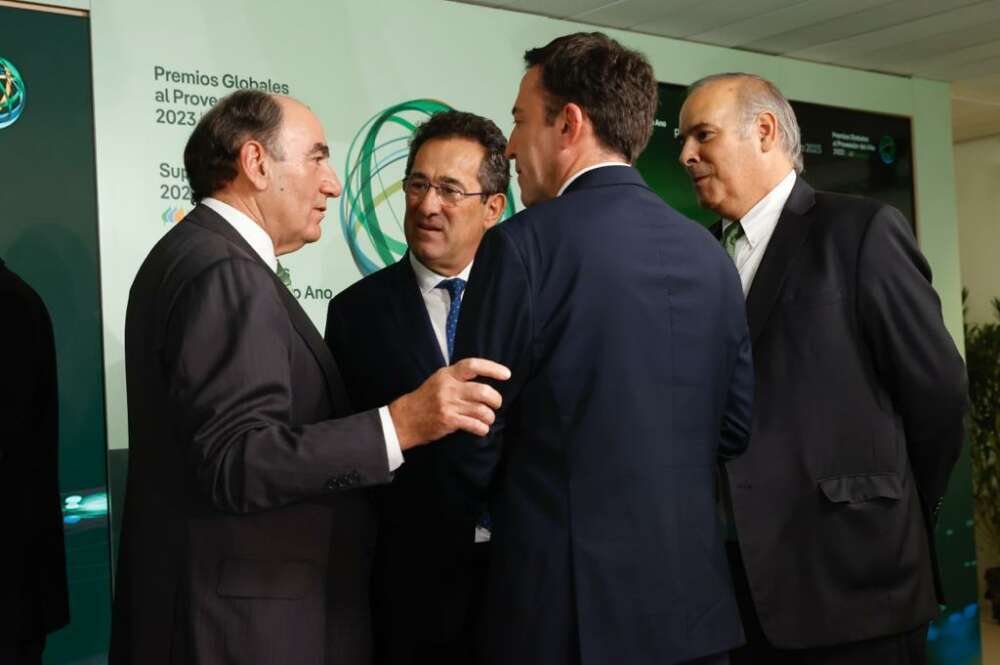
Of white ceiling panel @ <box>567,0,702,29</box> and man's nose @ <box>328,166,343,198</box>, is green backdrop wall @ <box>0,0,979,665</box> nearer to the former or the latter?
white ceiling panel @ <box>567,0,702,29</box>

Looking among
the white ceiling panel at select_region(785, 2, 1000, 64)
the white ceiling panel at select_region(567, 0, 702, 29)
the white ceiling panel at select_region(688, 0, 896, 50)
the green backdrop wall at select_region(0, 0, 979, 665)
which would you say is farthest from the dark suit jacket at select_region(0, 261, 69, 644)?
the white ceiling panel at select_region(785, 2, 1000, 64)

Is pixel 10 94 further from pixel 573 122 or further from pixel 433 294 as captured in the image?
pixel 573 122

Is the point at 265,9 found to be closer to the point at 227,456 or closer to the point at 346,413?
the point at 346,413

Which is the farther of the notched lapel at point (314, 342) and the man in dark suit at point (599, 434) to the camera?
the notched lapel at point (314, 342)

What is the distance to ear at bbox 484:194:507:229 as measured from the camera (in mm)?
2709

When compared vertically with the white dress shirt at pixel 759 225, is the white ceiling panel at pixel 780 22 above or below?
above

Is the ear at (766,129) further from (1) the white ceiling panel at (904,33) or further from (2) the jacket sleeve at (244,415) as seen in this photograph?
(1) the white ceiling panel at (904,33)

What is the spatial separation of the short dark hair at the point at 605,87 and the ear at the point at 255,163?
51cm

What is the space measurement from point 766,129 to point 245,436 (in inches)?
59.7

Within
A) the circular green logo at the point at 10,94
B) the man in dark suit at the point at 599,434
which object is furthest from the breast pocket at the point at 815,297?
the circular green logo at the point at 10,94

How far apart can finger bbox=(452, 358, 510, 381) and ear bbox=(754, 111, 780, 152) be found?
→ 124 centimetres

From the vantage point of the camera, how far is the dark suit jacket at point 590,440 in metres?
1.65

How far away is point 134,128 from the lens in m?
3.74

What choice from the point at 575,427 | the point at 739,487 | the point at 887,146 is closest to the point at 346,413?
the point at 575,427
